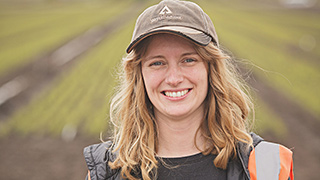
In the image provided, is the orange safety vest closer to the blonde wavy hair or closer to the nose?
the blonde wavy hair

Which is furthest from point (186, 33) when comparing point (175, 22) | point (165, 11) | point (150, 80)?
point (150, 80)

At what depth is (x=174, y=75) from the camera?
87.7 inches

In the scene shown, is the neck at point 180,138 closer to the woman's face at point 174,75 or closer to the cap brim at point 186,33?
the woman's face at point 174,75

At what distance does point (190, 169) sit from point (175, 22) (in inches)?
37.3

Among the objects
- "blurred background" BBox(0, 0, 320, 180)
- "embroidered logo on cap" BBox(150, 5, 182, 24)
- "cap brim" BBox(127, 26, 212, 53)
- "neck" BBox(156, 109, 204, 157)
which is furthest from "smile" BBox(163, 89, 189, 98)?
"blurred background" BBox(0, 0, 320, 180)

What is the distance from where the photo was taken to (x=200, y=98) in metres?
2.30

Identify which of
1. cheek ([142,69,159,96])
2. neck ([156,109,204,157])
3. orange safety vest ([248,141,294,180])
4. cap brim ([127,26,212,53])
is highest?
cap brim ([127,26,212,53])

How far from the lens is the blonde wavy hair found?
7.50 feet

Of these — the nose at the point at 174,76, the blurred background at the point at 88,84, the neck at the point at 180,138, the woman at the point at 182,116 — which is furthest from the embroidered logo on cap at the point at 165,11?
the blurred background at the point at 88,84

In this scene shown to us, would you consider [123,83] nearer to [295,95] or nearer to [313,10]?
[295,95]

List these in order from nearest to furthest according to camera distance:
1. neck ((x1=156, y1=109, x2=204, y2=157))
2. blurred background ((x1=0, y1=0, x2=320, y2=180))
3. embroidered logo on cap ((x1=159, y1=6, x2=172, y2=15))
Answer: embroidered logo on cap ((x1=159, y1=6, x2=172, y2=15)) < neck ((x1=156, y1=109, x2=204, y2=157)) < blurred background ((x1=0, y1=0, x2=320, y2=180))

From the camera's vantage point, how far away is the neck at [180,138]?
2.35m

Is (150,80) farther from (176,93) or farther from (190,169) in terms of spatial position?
(190,169)

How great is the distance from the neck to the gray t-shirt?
53mm
